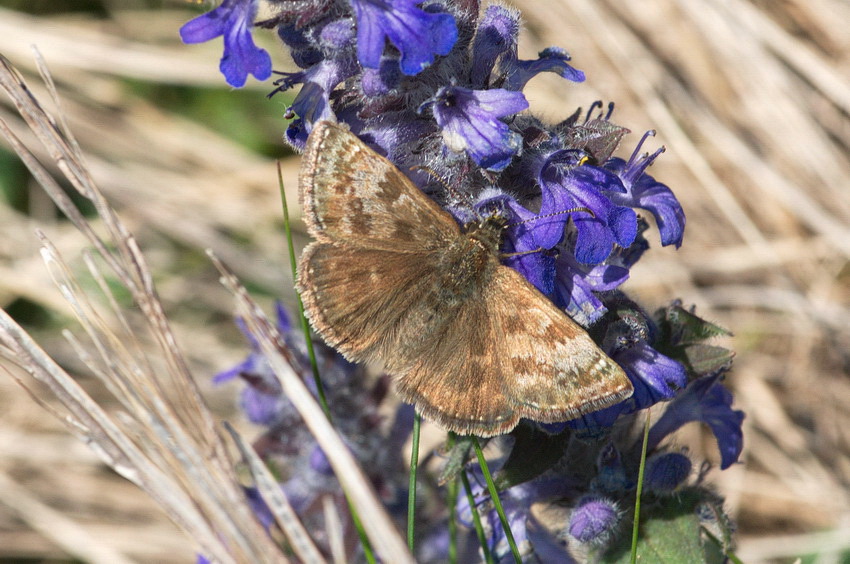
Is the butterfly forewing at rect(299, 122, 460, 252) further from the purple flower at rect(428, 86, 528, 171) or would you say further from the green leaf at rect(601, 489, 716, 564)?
the green leaf at rect(601, 489, 716, 564)

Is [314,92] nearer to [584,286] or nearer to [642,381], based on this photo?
[584,286]

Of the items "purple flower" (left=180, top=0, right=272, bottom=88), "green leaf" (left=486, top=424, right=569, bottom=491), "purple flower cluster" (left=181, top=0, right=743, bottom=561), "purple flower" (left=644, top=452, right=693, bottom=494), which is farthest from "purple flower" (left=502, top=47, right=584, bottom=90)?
"purple flower" (left=644, top=452, right=693, bottom=494)

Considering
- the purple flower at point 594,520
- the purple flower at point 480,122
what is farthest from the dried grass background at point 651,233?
the purple flower at point 480,122

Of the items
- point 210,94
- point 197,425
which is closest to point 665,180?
point 210,94

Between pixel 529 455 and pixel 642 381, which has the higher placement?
pixel 642 381

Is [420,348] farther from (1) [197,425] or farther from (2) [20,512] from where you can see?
(2) [20,512]

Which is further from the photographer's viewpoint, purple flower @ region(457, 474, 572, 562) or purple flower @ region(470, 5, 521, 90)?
purple flower @ region(457, 474, 572, 562)

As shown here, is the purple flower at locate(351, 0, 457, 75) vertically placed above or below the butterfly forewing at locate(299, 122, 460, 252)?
above

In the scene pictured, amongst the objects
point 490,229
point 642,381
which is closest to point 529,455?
point 642,381
